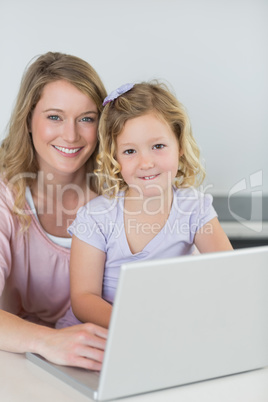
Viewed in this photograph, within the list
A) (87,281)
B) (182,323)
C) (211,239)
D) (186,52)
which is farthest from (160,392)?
(186,52)

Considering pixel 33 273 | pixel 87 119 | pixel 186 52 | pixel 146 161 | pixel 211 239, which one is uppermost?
pixel 186 52

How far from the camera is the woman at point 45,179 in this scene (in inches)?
65.2

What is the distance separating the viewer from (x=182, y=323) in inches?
34.9

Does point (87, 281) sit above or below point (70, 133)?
below

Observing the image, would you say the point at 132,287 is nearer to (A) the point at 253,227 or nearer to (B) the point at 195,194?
(B) the point at 195,194

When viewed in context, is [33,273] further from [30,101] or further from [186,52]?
[186,52]

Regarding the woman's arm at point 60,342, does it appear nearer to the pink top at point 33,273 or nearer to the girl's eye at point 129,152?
the pink top at point 33,273

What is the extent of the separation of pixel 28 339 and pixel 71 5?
251 cm

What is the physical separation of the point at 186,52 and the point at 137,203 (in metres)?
1.98

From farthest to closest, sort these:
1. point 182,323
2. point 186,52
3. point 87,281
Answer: point 186,52 → point 87,281 → point 182,323

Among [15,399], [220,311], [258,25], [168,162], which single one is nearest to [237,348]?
[220,311]

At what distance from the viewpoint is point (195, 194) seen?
5.54 feet

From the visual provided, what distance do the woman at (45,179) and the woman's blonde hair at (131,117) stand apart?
11 cm

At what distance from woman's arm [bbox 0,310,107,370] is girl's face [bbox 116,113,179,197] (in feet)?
1.74
